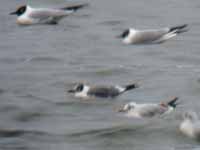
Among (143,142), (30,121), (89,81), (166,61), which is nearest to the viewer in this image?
(143,142)

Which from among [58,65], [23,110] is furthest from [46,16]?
[23,110]

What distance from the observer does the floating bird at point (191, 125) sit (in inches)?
286

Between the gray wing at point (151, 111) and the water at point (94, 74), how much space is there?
4.3 inches

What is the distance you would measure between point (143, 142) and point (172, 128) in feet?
1.18

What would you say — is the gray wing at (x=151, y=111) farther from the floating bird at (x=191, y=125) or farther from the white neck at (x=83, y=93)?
the white neck at (x=83, y=93)

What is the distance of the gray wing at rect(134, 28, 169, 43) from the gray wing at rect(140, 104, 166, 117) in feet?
9.36

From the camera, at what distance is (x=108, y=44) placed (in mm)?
10828

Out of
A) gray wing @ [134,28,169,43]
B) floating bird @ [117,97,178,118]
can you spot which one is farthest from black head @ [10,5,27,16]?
floating bird @ [117,97,178,118]

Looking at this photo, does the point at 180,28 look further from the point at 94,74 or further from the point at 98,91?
the point at 98,91

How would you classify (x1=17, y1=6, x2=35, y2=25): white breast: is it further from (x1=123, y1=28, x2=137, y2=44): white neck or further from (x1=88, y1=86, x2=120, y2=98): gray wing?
(x1=88, y1=86, x2=120, y2=98): gray wing

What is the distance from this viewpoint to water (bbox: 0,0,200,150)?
7.51 metres

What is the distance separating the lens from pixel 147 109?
8.00 meters

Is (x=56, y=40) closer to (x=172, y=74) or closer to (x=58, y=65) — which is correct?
(x=58, y=65)

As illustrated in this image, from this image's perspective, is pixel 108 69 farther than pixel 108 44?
No
